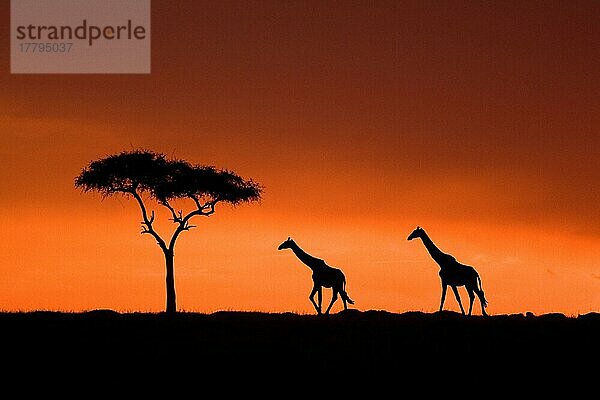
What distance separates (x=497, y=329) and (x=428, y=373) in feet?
29.7

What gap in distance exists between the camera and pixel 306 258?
4500 cm

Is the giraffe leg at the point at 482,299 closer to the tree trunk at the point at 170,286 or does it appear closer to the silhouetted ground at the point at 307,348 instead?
the silhouetted ground at the point at 307,348

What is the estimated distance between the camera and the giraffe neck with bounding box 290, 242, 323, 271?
44347 millimetres

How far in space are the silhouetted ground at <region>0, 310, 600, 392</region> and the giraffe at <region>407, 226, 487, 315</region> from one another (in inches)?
66.2

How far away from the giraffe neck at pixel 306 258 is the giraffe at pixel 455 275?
4235 millimetres

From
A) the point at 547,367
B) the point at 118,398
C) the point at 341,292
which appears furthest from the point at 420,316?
the point at 118,398

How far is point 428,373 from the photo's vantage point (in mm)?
27422

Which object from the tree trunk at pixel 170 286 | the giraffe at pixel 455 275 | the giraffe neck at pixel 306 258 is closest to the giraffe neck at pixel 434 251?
the giraffe at pixel 455 275

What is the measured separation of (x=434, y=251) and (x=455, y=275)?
132 cm

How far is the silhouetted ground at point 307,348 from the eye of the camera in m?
27.4

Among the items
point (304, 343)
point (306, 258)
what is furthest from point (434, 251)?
point (304, 343)

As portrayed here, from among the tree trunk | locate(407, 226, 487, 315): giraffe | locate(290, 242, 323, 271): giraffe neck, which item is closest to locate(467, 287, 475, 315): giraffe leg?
locate(407, 226, 487, 315): giraffe

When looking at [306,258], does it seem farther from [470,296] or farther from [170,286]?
[170,286]

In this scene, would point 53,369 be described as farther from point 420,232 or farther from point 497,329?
point 420,232
